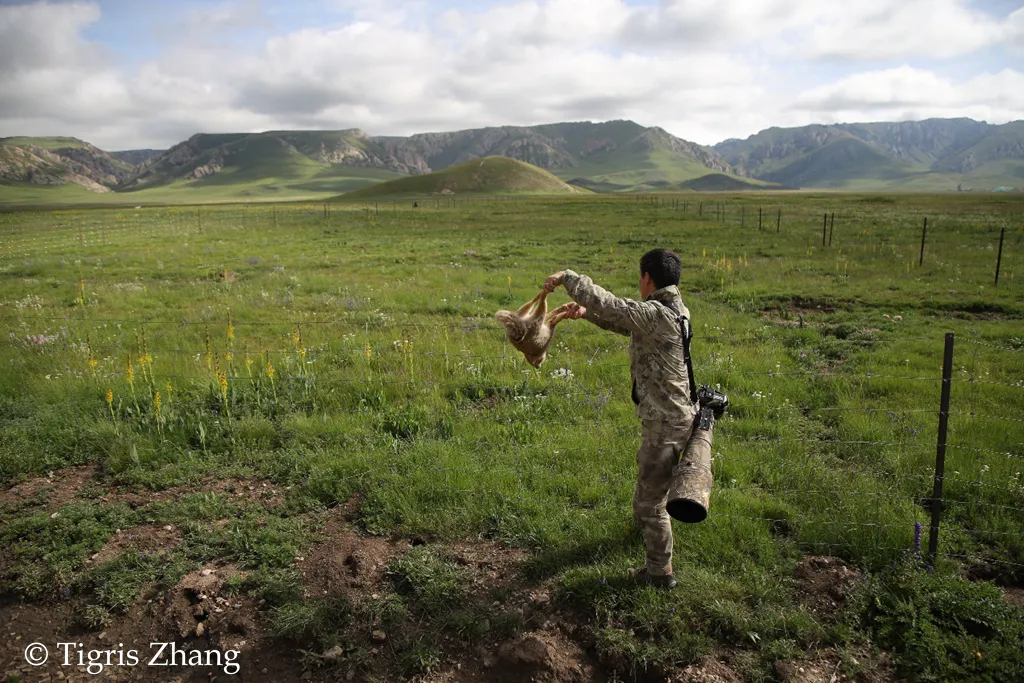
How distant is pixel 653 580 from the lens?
16.7 ft

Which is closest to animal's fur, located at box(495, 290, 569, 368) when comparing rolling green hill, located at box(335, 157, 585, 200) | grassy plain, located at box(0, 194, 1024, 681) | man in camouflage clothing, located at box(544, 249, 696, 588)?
man in camouflage clothing, located at box(544, 249, 696, 588)

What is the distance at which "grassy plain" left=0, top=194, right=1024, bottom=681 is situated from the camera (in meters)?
4.80

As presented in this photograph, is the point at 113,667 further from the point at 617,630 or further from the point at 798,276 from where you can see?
the point at 798,276

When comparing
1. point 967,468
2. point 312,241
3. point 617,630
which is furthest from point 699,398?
point 312,241

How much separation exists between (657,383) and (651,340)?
37 cm

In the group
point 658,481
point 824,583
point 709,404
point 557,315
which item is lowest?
point 824,583

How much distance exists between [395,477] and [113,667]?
3.01 metres

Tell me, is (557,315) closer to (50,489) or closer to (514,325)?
(514,325)

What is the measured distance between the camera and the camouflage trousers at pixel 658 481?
493 centimetres

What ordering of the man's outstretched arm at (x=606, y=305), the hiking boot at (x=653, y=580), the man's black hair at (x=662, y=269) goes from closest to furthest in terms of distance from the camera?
the man's outstretched arm at (x=606, y=305)
the man's black hair at (x=662, y=269)
the hiking boot at (x=653, y=580)

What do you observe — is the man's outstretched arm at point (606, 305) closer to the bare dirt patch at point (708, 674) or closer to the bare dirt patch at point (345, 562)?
the bare dirt patch at point (708, 674)

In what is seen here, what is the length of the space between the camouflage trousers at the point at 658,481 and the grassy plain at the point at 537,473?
0.35 meters

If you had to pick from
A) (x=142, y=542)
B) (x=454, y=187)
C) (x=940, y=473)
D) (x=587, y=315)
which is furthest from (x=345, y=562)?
(x=454, y=187)

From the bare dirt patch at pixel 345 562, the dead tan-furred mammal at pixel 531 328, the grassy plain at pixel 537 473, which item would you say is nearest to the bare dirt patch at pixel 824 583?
the grassy plain at pixel 537 473
